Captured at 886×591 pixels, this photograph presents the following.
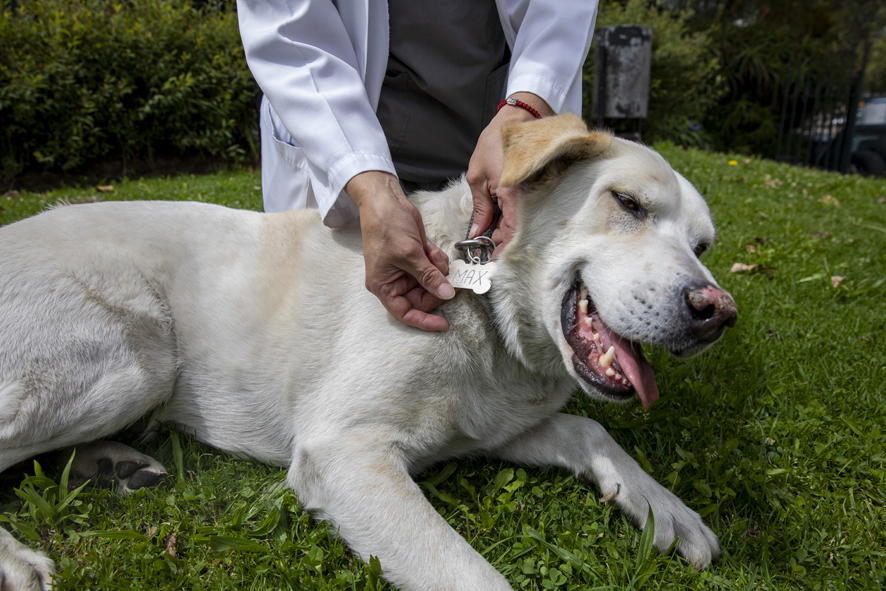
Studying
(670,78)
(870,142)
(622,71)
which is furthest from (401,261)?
(870,142)

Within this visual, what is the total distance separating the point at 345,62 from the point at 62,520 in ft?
7.28

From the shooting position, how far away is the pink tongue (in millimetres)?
1938

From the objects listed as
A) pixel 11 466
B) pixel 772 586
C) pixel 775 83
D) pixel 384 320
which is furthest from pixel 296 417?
pixel 775 83

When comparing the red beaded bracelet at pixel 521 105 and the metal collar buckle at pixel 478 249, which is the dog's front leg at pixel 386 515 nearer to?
the metal collar buckle at pixel 478 249

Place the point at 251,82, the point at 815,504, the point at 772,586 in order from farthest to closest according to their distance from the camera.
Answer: the point at 251,82 → the point at 815,504 → the point at 772,586

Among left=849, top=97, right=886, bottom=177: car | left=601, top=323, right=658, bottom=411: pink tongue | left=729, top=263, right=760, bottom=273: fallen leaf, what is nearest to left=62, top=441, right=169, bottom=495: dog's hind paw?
left=601, top=323, right=658, bottom=411: pink tongue

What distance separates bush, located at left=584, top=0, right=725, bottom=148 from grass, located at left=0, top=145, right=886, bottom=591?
945 centimetres

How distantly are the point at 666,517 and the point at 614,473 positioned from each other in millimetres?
232

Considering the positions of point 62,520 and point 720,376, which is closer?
point 62,520

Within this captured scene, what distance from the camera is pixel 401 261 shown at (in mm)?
2064

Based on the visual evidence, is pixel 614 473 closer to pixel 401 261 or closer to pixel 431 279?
pixel 431 279

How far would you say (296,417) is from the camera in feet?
7.45

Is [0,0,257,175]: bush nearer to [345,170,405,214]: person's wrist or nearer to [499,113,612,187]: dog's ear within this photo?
[345,170,405,214]: person's wrist

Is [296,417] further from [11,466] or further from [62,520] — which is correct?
[11,466]
